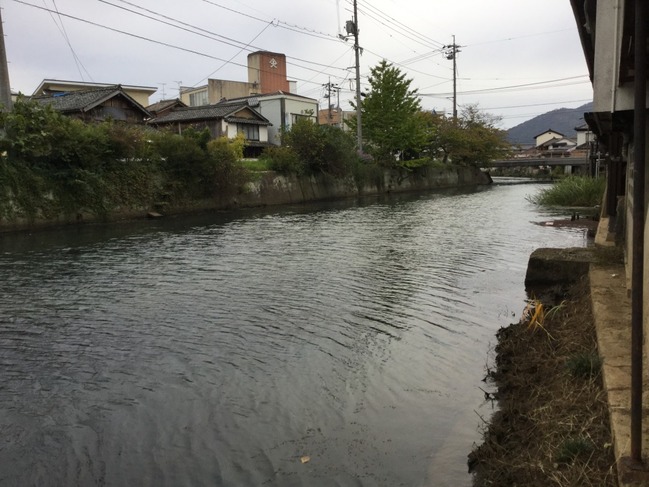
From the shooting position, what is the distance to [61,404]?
5410 mm

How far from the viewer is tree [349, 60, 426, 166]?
45625 millimetres

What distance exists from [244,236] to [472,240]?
23.8ft

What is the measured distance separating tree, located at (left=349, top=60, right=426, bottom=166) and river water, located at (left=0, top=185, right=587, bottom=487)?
3265 centimetres

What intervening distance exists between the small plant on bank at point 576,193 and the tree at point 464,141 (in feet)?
84.7

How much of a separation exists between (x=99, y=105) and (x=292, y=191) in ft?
42.7

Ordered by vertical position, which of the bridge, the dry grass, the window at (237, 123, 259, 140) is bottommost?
the dry grass

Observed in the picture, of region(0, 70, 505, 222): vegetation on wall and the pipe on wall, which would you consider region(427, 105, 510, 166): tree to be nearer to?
region(0, 70, 505, 222): vegetation on wall

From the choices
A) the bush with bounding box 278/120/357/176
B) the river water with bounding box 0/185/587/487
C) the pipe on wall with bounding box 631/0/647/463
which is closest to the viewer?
the pipe on wall with bounding box 631/0/647/463

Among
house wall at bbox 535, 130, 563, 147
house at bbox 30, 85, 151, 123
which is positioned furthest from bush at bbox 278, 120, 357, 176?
house wall at bbox 535, 130, 563, 147

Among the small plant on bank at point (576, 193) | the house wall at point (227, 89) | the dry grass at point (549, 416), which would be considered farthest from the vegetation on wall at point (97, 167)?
the house wall at point (227, 89)

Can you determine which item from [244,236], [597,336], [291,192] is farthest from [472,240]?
[291,192]

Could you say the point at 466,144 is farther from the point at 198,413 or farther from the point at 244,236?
the point at 198,413

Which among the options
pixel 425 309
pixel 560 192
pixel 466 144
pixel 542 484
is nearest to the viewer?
pixel 542 484

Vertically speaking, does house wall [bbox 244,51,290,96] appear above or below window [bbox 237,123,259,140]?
above
